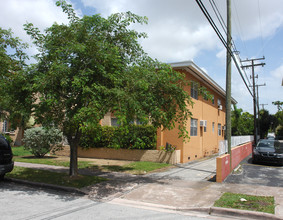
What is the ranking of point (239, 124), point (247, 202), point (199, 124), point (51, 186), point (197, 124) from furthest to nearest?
point (239, 124), point (199, 124), point (197, 124), point (51, 186), point (247, 202)

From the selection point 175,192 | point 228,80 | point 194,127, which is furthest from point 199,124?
point 175,192

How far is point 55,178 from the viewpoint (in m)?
9.13

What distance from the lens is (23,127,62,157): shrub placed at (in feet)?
48.0

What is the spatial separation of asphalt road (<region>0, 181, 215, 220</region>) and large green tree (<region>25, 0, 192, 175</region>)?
6.85 feet

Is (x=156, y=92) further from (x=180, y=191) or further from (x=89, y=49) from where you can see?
(x=180, y=191)

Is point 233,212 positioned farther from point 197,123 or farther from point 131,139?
point 197,123

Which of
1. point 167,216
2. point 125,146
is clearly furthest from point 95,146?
point 167,216

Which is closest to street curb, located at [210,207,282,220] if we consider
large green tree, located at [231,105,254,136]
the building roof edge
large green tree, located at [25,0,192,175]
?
large green tree, located at [25,0,192,175]

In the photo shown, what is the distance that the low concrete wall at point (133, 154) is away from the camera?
A: 1350 cm

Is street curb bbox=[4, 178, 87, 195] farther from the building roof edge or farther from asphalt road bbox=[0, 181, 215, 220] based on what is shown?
the building roof edge

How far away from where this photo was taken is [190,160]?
15305mm

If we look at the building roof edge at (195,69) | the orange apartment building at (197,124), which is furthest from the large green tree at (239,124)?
the building roof edge at (195,69)

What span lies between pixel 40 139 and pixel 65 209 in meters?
9.66

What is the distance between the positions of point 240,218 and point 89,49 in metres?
6.09
